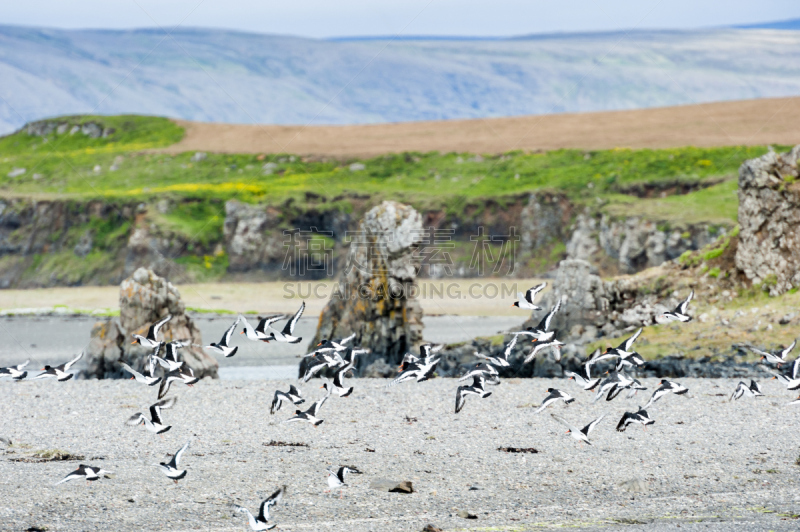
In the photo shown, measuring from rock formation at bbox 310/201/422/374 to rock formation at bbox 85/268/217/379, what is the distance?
4092 mm

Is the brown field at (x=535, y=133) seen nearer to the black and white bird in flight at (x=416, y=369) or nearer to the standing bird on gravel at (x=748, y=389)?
the standing bird on gravel at (x=748, y=389)

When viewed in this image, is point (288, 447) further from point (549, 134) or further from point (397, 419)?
point (549, 134)

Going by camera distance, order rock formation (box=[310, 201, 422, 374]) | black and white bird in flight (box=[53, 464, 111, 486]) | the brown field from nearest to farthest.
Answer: black and white bird in flight (box=[53, 464, 111, 486]) < rock formation (box=[310, 201, 422, 374]) < the brown field

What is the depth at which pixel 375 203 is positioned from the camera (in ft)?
210

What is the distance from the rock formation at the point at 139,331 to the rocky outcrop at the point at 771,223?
18676 mm

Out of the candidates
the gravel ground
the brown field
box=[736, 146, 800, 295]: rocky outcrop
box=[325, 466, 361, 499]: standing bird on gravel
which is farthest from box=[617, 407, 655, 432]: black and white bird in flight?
the brown field

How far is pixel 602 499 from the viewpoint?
42.7 feet

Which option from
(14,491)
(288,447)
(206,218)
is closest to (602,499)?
(288,447)

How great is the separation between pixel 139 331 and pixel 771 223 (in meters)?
21.6

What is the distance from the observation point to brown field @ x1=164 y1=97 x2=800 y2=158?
3172 inches

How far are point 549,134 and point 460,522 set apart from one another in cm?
7966

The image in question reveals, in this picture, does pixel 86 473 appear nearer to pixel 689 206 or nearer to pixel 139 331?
pixel 139 331

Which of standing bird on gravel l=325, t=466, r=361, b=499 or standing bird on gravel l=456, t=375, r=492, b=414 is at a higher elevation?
standing bird on gravel l=325, t=466, r=361, b=499

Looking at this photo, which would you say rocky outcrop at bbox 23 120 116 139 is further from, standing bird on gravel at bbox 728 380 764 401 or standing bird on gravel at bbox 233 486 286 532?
standing bird on gravel at bbox 233 486 286 532
